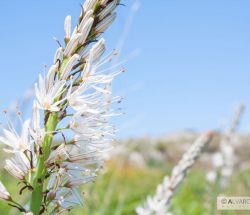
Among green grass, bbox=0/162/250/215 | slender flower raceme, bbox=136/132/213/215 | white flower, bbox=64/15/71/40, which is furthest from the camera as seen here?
green grass, bbox=0/162/250/215

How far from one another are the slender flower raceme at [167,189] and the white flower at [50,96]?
4.59 ft

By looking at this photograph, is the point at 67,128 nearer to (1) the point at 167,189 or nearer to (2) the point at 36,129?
(2) the point at 36,129

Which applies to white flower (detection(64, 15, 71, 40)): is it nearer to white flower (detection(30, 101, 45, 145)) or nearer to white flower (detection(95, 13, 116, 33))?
white flower (detection(95, 13, 116, 33))

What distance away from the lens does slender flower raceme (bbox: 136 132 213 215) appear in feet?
10.7

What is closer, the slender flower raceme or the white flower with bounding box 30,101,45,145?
the white flower with bounding box 30,101,45,145

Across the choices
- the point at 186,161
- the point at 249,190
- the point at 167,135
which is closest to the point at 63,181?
the point at 186,161

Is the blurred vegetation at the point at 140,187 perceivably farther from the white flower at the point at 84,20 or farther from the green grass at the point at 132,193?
the white flower at the point at 84,20

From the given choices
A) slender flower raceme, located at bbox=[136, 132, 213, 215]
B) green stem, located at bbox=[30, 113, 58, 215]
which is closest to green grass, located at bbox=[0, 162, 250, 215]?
green stem, located at bbox=[30, 113, 58, 215]

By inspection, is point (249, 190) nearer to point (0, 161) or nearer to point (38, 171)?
point (0, 161)

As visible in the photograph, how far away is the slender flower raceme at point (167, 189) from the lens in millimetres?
3268

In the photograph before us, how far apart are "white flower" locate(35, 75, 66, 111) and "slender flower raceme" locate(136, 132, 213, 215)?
1398 millimetres

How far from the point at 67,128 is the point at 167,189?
1.43 m

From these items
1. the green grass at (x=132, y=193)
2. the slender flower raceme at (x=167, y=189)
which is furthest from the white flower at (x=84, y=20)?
the slender flower raceme at (x=167, y=189)

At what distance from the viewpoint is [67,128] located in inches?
84.0
